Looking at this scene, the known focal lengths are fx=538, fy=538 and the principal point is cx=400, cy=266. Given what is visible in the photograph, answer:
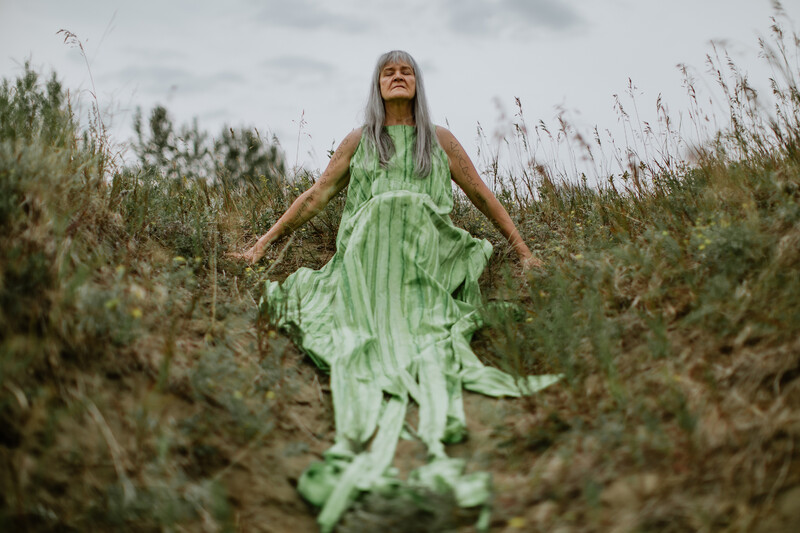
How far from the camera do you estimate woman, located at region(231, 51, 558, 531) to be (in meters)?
1.94

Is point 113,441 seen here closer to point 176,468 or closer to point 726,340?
point 176,468

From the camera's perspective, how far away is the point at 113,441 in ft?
5.24

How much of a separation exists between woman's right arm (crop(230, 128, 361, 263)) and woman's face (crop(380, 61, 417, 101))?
33cm

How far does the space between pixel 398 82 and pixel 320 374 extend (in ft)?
6.44

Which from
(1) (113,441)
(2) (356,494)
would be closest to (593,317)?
(2) (356,494)

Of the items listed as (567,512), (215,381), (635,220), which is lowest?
(567,512)

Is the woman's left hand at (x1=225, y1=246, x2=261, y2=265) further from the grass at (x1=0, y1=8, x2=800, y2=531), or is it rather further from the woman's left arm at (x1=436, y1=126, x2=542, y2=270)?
the woman's left arm at (x1=436, y1=126, x2=542, y2=270)

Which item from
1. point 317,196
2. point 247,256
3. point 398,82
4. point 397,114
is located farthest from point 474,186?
point 247,256

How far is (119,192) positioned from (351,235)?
140 cm

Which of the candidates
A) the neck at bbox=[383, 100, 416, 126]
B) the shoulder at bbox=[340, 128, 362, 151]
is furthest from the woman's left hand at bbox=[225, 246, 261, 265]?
the neck at bbox=[383, 100, 416, 126]

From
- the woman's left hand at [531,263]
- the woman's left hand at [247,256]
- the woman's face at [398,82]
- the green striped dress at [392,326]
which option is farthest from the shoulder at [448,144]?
the woman's left hand at [247,256]

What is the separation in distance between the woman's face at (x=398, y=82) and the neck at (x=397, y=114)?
0.20 feet

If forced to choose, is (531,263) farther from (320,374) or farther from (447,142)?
(320,374)

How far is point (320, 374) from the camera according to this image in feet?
8.73
